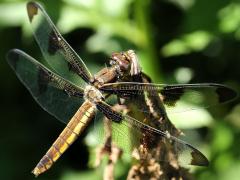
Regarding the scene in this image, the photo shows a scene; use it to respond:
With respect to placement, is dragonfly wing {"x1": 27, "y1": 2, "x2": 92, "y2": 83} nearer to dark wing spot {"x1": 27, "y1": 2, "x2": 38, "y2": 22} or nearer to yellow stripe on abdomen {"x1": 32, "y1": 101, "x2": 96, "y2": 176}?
dark wing spot {"x1": 27, "y1": 2, "x2": 38, "y2": 22}

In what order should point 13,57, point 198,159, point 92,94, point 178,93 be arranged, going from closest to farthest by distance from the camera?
point 198,159
point 178,93
point 92,94
point 13,57

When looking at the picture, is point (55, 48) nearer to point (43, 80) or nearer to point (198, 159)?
point (43, 80)

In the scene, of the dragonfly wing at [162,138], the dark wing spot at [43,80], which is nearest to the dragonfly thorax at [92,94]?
the dragonfly wing at [162,138]

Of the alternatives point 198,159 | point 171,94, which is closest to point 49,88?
point 171,94

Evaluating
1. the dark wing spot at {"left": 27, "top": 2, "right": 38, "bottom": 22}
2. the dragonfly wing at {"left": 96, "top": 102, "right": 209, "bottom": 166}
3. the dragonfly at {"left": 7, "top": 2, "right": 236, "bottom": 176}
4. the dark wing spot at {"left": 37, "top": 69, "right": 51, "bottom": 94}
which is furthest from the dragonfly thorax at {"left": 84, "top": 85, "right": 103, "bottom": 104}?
the dark wing spot at {"left": 27, "top": 2, "right": 38, "bottom": 22}

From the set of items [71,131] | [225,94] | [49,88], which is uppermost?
[225,94]

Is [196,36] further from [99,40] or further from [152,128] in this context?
[152,128]

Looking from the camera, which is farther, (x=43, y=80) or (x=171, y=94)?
(x=43, y=80)

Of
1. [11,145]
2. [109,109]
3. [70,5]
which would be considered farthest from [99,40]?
[109,109]

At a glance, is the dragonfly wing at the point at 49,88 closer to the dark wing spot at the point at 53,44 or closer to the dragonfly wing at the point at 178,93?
the dark wing spot at the point at 53,44
